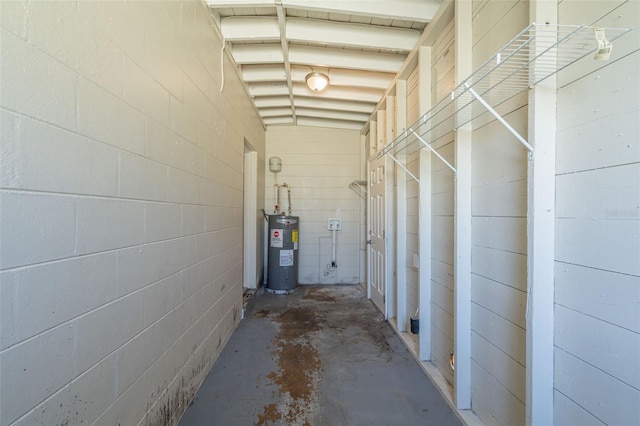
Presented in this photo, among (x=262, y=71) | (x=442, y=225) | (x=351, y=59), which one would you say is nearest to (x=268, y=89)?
(x=262, y=71)

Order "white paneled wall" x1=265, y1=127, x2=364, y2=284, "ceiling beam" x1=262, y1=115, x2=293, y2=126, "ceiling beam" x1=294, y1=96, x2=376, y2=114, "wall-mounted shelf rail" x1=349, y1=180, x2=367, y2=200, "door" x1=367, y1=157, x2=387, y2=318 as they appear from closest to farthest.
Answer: "door" x1=367, y1=157, x2=387, y2=318 → "ceiling beam" x1=294, y1=96, x2=376, y2=114 → "ceiling beam" x1=262, y1=115, x2=293, y2=126 → "wall-mounted shelf rail" x1=349, y1=180, x2=367, y2=200 → "white paneled wall" x1=265, y1=127, x2=364, y2=284

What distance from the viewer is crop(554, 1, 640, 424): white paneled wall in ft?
2.85

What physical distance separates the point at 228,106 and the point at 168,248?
5.03ft

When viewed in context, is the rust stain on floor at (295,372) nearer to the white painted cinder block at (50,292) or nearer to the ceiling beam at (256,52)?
the white painted cinder block at (50,292)

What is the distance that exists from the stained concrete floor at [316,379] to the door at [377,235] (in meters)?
0.46

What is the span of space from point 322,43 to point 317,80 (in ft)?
1.66

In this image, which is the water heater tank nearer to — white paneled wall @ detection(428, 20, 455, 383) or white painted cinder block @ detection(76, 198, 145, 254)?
white paneled wall @ detection(428, 20, 455, 383)

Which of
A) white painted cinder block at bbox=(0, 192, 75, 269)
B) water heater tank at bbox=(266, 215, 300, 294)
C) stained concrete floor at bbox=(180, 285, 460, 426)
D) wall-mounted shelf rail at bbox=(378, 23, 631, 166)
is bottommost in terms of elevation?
stained concrete floor at bbox=(180, 285, 460, 426)

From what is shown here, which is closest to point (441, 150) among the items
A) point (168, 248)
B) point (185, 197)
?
point (185, 197)

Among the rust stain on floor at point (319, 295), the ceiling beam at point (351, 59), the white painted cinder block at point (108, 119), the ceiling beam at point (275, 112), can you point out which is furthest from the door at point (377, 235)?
the white painted cinder block at point (108, 119)

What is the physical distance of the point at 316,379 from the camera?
2045 mm

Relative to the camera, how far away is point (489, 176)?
1526mm

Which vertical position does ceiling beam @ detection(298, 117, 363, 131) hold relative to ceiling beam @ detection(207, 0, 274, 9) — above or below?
below

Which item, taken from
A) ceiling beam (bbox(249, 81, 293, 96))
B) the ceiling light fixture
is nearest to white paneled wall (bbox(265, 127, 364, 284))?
ceiling beam (bbox(249, 81, 293, 96))
